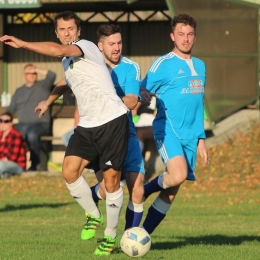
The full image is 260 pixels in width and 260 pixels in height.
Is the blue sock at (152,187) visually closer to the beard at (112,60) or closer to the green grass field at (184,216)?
the green grass field at (184,216)

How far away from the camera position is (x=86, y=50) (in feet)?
27.3

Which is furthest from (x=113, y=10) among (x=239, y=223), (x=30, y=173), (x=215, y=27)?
(x=239, y=223)

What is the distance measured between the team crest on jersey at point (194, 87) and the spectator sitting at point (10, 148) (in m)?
9.66

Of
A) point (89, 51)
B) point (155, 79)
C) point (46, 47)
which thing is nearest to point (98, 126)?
point (89, 51)

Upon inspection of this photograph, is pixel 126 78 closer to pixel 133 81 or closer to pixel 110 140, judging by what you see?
pixel 133 81

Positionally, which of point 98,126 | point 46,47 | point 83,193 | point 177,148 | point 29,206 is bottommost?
point 29,206

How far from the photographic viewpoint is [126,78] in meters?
9.28

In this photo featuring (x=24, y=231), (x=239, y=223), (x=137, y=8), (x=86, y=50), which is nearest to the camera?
(x=86, y=50)

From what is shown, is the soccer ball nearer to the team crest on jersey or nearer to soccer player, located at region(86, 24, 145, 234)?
soccer player, located at region(86, 24, 145, 234)

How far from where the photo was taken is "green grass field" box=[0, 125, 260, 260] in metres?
9.20

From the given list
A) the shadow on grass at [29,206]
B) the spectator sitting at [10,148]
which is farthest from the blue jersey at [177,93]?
the spectator sitting at [10,148]

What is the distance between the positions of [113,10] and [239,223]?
1139 cm

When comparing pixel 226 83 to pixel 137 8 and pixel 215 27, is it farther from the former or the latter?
pixel 137 8

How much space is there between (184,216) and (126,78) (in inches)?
210
